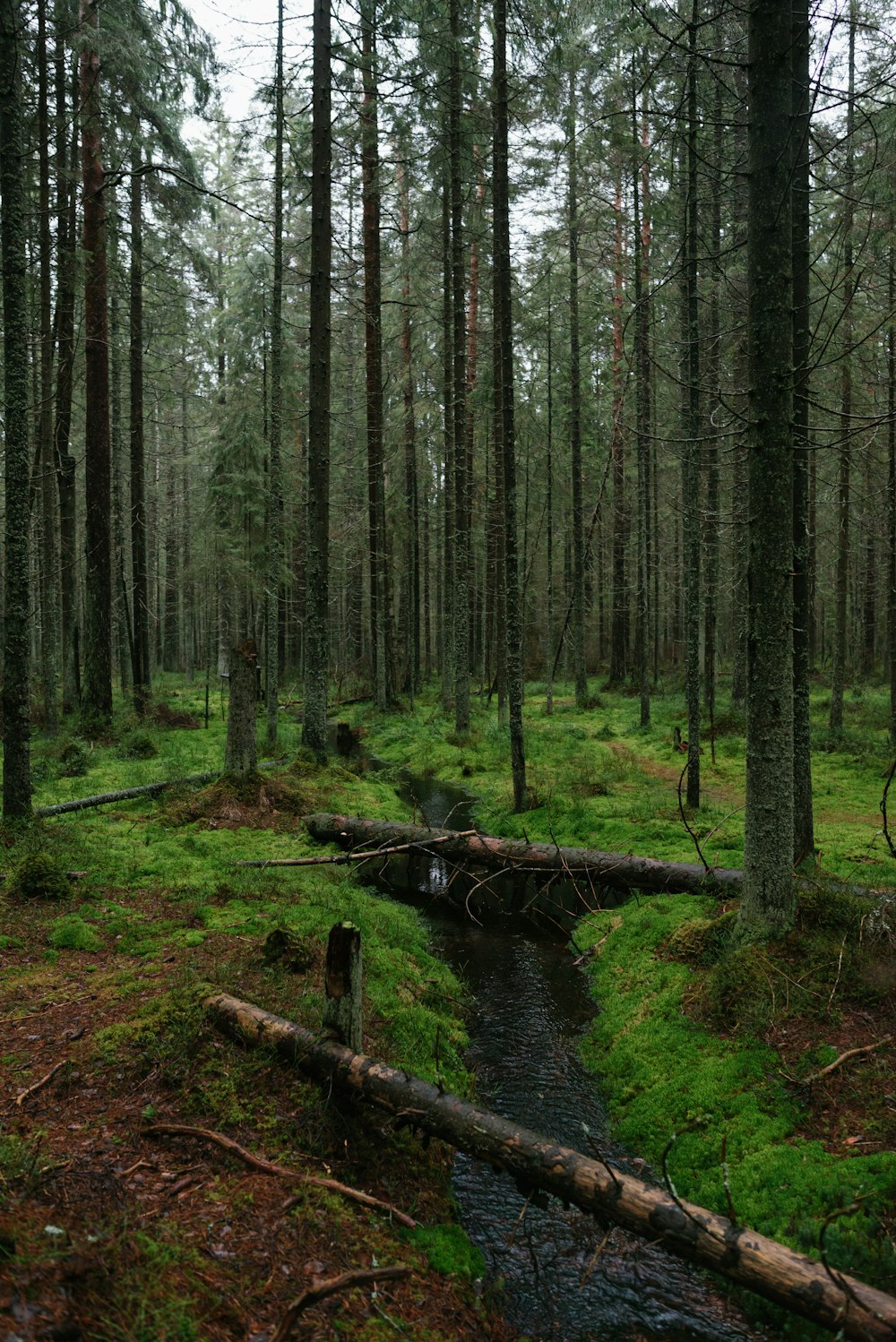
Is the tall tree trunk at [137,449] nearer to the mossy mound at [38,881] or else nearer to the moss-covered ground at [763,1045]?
the mossy mound at [38,881]

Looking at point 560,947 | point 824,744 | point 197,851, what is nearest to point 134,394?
point 197,851

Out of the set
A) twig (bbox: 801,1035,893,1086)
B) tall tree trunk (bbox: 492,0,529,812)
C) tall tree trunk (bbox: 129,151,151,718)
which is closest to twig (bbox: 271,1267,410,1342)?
twig (bbox: 801,1035,893,1086)

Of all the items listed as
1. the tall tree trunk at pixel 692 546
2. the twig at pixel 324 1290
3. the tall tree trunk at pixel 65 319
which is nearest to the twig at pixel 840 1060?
the twig at pixel 324 1290

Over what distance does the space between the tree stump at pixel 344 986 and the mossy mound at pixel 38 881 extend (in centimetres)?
385

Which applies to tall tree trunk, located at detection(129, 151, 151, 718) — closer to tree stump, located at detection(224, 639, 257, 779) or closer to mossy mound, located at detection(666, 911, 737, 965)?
tree stump, located at detection(224, 639, 257, 779)

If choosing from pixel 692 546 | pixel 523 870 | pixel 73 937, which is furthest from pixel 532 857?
pixel 692 546

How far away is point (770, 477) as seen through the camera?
549 centimetres

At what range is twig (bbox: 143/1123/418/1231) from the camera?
11.8ft

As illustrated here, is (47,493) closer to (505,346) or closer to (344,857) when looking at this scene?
(505,346)

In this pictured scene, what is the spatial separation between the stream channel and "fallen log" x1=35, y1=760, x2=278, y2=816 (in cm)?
561

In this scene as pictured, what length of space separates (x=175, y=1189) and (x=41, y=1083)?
3.75 feet

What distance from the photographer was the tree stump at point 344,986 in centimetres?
419

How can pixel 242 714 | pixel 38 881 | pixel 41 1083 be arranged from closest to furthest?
pixel 41 1083
pixel 38 881
pixel 242 714

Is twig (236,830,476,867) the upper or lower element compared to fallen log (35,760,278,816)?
lower
